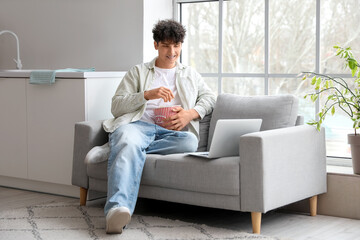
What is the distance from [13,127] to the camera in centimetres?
449

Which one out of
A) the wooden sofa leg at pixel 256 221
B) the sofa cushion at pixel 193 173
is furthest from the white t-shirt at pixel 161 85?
the wooden sofa leg at pixel 256 221

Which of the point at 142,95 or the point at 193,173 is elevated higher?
the point at 142,95

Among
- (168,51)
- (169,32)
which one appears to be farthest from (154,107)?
(169,32)

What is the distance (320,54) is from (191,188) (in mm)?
1368

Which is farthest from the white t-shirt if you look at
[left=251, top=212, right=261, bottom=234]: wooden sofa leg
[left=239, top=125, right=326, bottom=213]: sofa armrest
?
[left=251, top=212, right=261, bottom=234]: wooden sofa leg

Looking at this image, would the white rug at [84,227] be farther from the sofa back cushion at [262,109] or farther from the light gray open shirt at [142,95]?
the sofa back cushion at [262,109]

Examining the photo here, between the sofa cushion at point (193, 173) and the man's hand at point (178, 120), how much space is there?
11.9 inches

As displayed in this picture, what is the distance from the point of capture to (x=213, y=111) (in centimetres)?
397

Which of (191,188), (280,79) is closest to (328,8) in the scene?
(280,79)

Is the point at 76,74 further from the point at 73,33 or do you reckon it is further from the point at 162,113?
the point at 73,33

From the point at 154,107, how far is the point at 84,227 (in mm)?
924

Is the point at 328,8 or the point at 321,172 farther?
the point at 328,8

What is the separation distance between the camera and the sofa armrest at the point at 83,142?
12.6 ft

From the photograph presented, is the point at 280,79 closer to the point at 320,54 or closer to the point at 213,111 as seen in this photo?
the point at 320,54
